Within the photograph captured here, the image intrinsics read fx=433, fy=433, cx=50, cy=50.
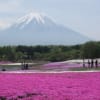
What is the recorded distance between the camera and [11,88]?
20.9 m

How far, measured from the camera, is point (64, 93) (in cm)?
1909

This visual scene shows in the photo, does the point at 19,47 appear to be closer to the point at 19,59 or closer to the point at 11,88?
the point at 19,59

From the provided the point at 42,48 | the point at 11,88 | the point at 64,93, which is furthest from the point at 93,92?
the point at 42,48

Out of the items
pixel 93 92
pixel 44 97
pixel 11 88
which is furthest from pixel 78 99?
pixel 11 88

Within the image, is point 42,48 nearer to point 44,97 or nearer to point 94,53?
point 94,53

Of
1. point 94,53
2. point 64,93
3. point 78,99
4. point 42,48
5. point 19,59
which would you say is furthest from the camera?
point 42,48

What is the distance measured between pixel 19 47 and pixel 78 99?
104056 millimetres

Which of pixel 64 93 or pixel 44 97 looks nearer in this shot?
pixel 44 97

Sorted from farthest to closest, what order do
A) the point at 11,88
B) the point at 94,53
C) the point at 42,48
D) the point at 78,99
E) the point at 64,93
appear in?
the point at 42,48 → the point at 94,53 → the point at 11,88 → the point at 64,93 → the point at 78,99

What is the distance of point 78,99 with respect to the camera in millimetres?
16922

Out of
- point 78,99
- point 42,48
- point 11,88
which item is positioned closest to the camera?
point 78,99

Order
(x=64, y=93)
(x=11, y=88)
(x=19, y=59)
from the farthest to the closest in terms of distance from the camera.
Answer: (x=19, y=59)
(x=11, y=88)
(x=64, y=93)

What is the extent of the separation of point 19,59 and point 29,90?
7792 cm

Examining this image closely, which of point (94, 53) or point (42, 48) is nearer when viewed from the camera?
point (94, 53)
